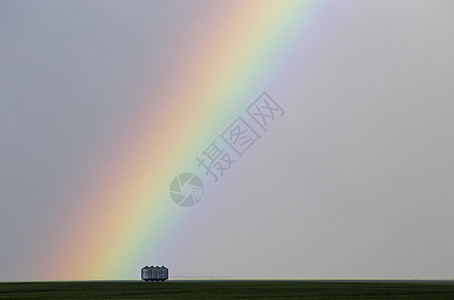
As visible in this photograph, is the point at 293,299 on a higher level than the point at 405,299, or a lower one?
higher

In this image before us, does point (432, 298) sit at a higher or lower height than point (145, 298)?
lower

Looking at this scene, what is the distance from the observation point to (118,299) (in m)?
163

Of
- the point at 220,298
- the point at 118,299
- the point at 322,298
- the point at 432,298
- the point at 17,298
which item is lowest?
the point at 432,298

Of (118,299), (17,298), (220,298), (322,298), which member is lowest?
(322,298)

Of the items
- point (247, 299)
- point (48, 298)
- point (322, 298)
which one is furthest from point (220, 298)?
point (48, 298)

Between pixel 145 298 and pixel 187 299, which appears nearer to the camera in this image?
pixel 187 299

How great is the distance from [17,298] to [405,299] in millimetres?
70598

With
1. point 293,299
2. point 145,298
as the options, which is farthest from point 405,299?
point 145,298

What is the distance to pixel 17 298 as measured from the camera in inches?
6535

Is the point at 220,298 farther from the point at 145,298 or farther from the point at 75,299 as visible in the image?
the point at 75,299

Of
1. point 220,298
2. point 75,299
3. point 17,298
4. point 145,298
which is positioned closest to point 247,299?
point 220,298

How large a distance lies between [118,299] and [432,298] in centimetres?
5617

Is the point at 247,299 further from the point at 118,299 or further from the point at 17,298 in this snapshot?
the point at 17,298

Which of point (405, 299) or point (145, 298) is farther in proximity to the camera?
point (145, 298)
